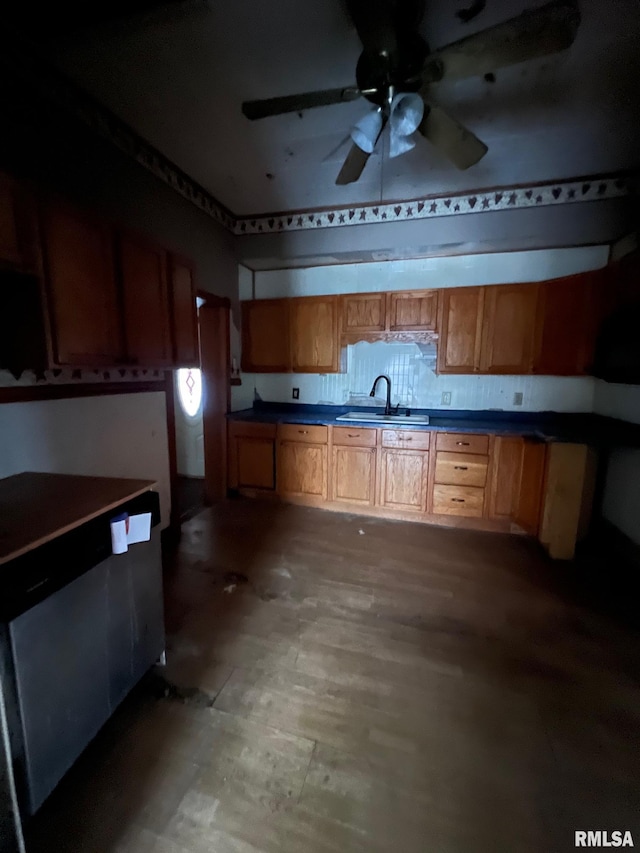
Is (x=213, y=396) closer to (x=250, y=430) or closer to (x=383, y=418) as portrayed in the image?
(x=250, y=430)

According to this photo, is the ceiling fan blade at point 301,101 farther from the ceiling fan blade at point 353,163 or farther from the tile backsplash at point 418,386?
the tile backsplash at point 418,386

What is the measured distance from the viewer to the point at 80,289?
65.9 inches

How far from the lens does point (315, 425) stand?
3488mm

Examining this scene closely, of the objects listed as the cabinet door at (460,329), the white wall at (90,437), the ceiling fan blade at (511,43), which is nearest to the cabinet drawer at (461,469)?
the cabinet door at (460,329)

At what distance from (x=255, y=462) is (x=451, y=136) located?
118 inches

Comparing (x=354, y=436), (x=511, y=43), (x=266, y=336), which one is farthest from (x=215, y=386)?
(x=511, y=43)

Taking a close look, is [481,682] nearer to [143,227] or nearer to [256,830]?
[256,830]

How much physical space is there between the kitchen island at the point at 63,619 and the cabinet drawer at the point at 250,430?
82.6 inches

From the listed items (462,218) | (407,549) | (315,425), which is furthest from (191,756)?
(462,218)

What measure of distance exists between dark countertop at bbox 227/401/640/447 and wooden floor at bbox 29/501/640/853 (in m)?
1.04

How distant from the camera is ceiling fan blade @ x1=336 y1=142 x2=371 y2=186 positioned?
1929 millimetres

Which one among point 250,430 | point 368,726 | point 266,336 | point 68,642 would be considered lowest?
point 368,726

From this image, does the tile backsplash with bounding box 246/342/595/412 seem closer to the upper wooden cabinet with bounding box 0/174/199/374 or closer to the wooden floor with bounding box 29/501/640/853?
the wooden floor with bounding box 29/501/640/853

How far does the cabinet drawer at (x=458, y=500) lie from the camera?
3.12m
